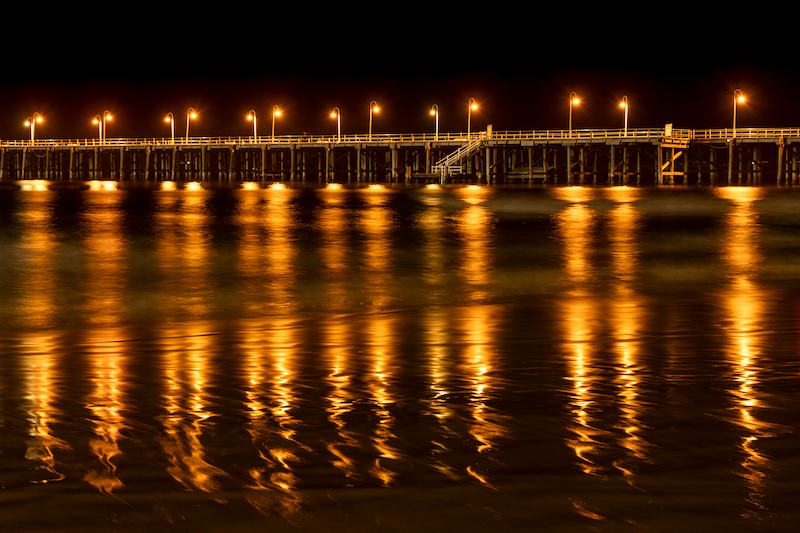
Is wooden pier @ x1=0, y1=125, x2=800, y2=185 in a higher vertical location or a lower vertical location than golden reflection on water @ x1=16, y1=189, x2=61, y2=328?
higher

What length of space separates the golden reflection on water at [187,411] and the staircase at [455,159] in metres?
57.2

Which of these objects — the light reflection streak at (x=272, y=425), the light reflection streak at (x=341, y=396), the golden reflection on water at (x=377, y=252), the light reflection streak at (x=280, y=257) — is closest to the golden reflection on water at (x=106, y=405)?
the light reflection streak at (x=272, y=425)

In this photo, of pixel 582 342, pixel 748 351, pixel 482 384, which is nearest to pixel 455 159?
pixel 582 342

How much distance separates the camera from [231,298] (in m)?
14.6

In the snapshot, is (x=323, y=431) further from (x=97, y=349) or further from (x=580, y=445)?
(x=97, y=349)

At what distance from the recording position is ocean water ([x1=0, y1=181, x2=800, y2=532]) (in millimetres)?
4270

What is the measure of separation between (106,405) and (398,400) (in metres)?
1.97

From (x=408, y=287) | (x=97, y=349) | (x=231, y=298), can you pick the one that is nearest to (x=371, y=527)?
(x=97, y=349)

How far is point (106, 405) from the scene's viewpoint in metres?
6.29

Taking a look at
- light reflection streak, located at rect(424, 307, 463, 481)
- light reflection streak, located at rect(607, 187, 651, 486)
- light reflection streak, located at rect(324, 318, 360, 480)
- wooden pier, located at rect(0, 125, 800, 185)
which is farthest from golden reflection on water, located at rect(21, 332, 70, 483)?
wooden pier, located at rect(0, 125, 800, 185)

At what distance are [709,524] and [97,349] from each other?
21.8 ft

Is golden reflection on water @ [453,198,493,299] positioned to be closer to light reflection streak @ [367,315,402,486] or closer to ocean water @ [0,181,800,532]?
ocean water @ [0,181,800,532]

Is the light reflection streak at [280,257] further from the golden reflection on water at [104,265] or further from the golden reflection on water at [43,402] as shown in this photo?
the golden reflection on water at [43,402]

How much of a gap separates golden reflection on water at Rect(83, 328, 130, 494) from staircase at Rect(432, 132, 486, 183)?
2255 inches
